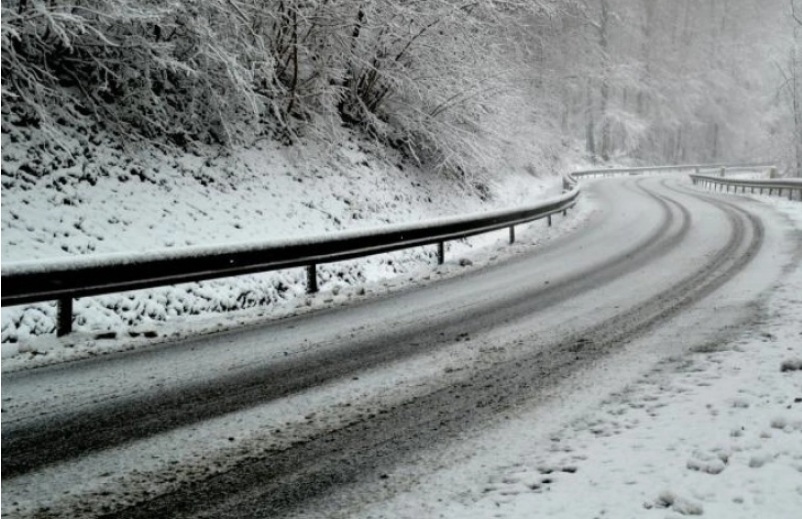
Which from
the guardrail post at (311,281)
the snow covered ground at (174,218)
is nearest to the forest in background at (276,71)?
the snow covered ground at (174,218)

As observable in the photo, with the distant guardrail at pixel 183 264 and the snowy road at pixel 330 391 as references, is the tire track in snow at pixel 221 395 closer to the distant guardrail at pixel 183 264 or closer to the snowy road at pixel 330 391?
the snowy road at pixel 330 391

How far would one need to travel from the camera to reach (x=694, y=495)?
2.86 m

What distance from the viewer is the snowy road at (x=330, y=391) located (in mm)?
3107

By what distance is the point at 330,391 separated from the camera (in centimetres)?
460

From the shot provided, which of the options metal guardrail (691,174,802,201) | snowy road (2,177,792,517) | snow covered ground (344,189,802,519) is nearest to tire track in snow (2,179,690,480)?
snowy road (2,177,792,517)

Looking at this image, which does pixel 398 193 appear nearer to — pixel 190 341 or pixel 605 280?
pixel 605 280

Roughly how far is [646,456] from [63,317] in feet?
20.3

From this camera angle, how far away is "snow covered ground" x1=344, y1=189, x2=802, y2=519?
9.24 ft

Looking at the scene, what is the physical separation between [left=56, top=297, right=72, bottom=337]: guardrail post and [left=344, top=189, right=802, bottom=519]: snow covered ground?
5160 millimetres

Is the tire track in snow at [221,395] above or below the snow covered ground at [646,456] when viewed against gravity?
below

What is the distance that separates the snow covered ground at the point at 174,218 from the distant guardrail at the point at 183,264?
518 millimetres

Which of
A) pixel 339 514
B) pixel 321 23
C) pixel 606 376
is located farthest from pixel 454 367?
pixel 321 23

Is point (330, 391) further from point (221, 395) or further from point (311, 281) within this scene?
point (311, 281)

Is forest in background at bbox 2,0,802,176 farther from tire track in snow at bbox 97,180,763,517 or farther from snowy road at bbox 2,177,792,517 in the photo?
tire track in snow at bbox 97,180,763,517
